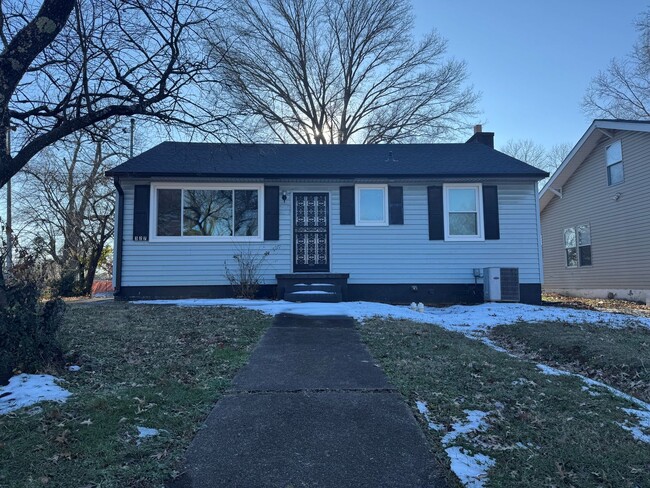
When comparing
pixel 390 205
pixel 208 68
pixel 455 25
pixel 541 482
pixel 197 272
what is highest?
pixel 455 25

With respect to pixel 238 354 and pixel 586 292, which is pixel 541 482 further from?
pixel 586 292

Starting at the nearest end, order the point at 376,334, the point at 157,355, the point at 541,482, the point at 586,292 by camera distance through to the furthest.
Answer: the point at 541,482, the point at 157,355, the point at 376,334, the point at 586,292

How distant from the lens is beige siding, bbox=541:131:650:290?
41.5 ft

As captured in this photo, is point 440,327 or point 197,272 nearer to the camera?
point 440,327

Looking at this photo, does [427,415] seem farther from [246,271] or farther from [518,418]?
[246,271]

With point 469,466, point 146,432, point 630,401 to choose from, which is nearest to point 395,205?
point 630,401

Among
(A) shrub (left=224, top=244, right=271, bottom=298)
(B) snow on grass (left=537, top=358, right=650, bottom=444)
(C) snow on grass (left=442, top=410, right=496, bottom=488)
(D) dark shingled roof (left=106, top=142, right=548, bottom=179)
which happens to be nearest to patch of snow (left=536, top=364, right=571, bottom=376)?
(B) snow on grass (left=537, top=358, right=650, bottom=444)

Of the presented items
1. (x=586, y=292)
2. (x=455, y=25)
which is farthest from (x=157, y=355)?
(x=586, y=292)

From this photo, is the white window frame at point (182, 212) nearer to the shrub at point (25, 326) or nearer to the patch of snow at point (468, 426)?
the shrub at point (25, 326)

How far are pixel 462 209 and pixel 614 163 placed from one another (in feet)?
20.3

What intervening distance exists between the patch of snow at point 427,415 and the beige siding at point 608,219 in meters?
12.2

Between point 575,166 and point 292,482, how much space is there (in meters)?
16.5

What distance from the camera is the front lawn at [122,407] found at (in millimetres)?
2547

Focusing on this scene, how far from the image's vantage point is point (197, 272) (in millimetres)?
11000
